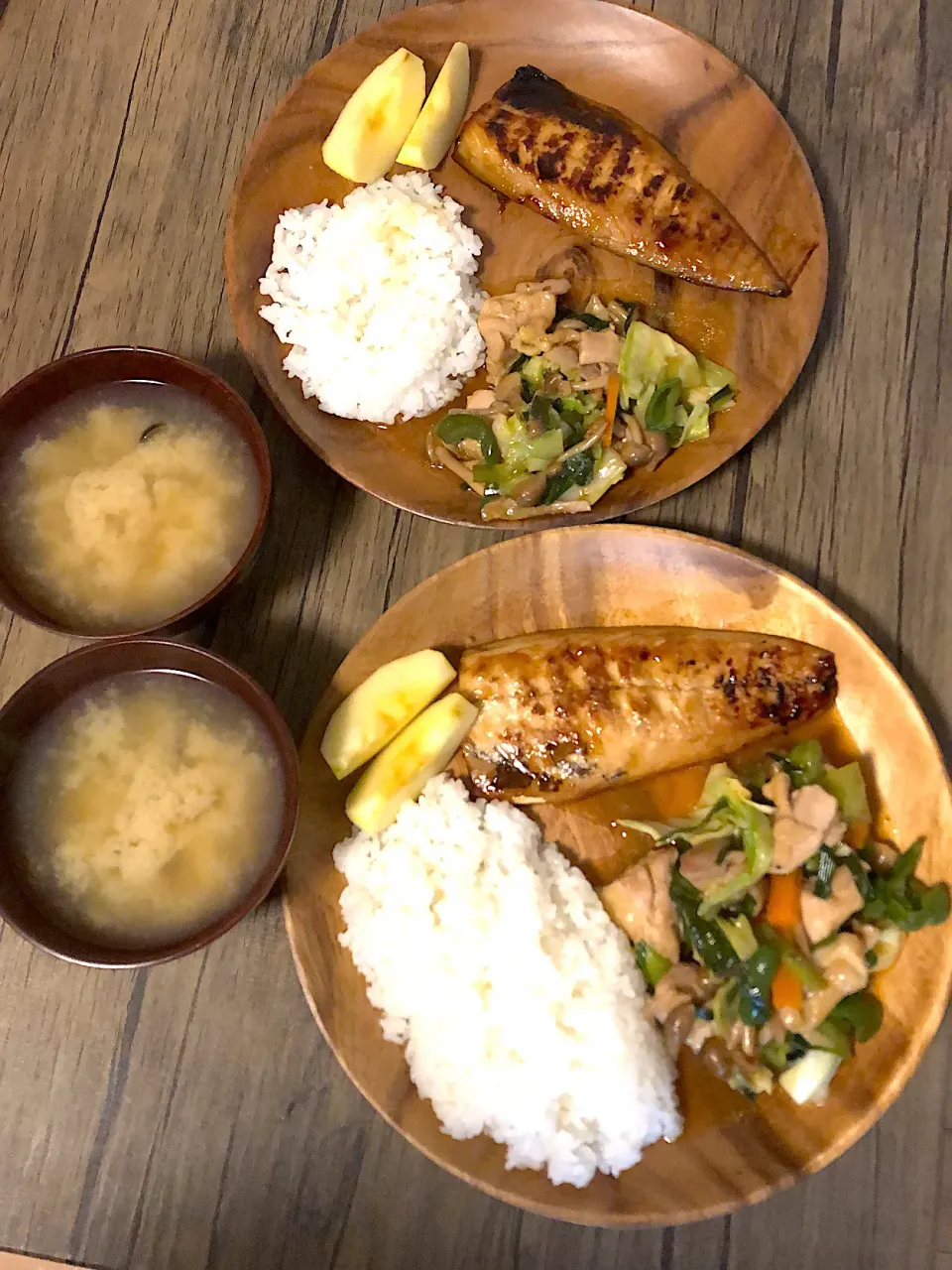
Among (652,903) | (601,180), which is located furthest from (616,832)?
(601,180)

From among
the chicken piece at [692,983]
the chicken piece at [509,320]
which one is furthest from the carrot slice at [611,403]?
the chicken piece at [692,983]

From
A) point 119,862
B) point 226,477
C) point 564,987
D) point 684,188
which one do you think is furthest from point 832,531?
point 119,862

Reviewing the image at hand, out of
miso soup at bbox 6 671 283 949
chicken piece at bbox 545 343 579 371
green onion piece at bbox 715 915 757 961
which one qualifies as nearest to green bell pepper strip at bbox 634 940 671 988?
green onion piece at bbox 715 915 757 961

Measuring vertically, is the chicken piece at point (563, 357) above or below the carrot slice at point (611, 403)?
above

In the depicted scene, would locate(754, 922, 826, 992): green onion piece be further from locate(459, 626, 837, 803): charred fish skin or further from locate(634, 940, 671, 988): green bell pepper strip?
locate(459, 626, 837, 803): charred fish skin

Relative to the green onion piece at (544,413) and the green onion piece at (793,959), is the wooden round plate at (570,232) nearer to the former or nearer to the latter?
the green onion piece at (544,413)

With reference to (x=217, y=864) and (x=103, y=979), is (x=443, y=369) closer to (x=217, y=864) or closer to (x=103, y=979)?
(x=217, y=864)
